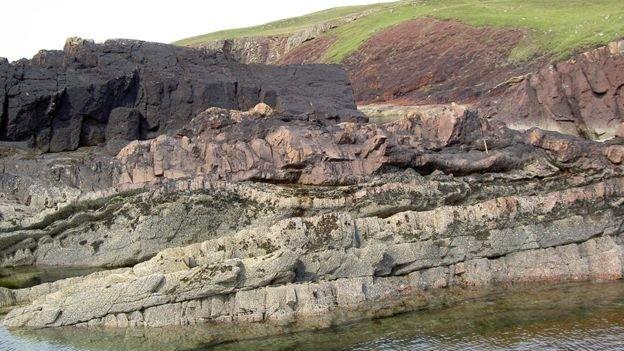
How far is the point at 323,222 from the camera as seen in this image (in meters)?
23.8

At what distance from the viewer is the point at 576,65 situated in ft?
151

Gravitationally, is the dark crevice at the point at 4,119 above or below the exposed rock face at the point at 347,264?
above

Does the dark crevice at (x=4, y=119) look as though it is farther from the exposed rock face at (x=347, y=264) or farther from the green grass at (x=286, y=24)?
the green grass at (x=286, y=24)

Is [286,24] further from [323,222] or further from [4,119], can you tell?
[323,222]

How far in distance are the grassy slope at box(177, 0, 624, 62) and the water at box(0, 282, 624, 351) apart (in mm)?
52983

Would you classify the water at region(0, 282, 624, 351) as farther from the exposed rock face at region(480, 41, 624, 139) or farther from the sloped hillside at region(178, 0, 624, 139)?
the sloped hillside at region(178, 0, 624, 139)

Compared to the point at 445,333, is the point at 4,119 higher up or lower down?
higher up

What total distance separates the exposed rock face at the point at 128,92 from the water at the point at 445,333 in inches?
836

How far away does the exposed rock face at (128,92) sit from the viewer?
42438mm

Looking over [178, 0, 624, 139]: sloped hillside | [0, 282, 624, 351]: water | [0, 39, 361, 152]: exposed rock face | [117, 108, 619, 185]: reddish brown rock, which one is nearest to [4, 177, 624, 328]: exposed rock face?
[0, 282, 624, 351]: water

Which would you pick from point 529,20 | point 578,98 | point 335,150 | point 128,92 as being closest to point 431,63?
point 529,20

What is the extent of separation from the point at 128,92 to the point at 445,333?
3132cm

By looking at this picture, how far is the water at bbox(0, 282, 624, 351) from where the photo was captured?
59.4ft

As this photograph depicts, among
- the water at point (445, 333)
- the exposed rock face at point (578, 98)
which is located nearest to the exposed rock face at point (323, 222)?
the water at point (445, 333)
